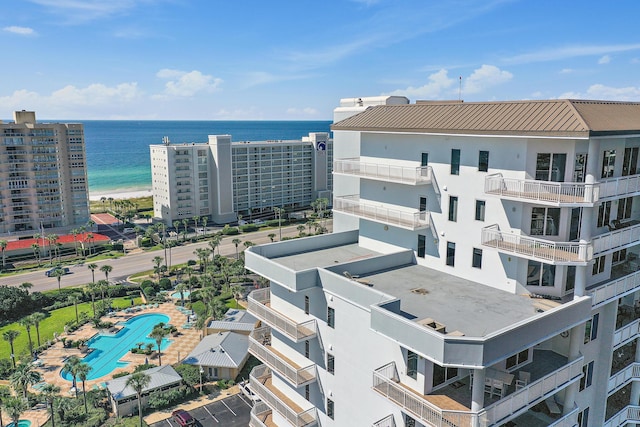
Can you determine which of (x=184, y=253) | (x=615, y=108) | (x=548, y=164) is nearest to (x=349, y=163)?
(x=548, y=164)

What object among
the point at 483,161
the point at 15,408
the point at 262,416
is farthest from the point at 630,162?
the point at 15,408

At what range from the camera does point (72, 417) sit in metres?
42.5

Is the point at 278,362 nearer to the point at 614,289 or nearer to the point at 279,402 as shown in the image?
the point at 279,402

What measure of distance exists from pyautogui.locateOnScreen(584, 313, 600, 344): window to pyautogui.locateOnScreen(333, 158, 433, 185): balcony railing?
11270 millimetres

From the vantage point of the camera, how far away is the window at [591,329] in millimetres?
24703

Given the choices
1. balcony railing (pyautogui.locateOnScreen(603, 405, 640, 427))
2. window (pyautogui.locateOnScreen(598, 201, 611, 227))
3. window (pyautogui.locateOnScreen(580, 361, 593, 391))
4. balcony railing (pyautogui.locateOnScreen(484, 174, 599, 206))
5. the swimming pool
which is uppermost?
balcony railing (pyautogui.locateOnScreen(484, 174, 599, 206))

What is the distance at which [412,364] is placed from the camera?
67.9ft

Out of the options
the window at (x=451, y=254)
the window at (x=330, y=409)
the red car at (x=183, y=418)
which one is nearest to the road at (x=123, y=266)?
the red car at (x=183, y=418)

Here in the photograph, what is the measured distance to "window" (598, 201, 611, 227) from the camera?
2522cm

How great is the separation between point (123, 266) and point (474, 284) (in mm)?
71975

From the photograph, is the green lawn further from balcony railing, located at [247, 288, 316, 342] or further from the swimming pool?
balcony railing, located at [247, 288, 316, 342]

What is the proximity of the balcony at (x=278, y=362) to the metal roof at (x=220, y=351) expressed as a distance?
20.2m

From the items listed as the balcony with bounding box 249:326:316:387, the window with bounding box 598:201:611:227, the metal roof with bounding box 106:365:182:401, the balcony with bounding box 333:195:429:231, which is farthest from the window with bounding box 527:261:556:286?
the metal roof with bounding box 106:365:182:401

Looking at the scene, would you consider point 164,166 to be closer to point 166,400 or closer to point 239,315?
point 239,315
